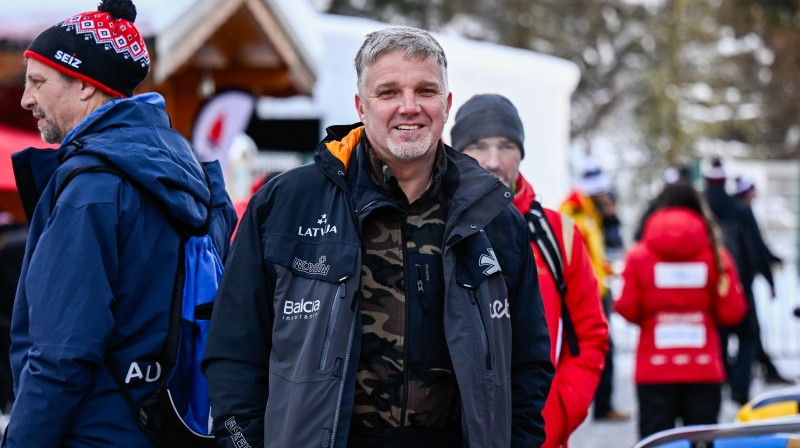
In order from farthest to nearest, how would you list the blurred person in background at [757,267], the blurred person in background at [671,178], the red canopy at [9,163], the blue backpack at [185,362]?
the blurred person in background at [757,267] → the red canopy at [9,163] → the blurred person in background at [671,178] → the blue backpack at [185,362]

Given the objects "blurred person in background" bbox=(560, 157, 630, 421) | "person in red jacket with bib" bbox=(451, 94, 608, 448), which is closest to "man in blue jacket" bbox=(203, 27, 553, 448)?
"person in red jacket with bib" bbox=(451, 94, 608, 448)

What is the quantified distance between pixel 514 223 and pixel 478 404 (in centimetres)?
57

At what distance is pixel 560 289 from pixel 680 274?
3092mm

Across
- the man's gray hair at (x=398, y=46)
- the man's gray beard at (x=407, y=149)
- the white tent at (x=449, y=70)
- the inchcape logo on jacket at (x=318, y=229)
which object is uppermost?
the white tent at (x=449, y=70)

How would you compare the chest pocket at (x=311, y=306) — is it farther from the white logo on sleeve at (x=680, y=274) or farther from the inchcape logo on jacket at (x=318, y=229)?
the white logo on sleeve at (x=680, y=274)

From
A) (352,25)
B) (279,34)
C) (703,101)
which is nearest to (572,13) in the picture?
(703,101)

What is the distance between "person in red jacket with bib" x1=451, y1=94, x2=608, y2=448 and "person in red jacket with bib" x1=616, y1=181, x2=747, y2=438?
2.86 metres

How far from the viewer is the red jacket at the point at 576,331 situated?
402cm

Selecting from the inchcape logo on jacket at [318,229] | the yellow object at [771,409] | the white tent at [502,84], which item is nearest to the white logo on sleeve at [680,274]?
the yellow object at [771,409]

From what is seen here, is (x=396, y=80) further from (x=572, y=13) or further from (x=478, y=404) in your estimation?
(x=572, y=13)

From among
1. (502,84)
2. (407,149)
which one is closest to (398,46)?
(407,149)

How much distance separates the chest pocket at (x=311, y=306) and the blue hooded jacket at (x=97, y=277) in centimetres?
54

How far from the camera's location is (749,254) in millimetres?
11188

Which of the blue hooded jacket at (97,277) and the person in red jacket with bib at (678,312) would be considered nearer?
the blue hooded jacket at (97,277)
